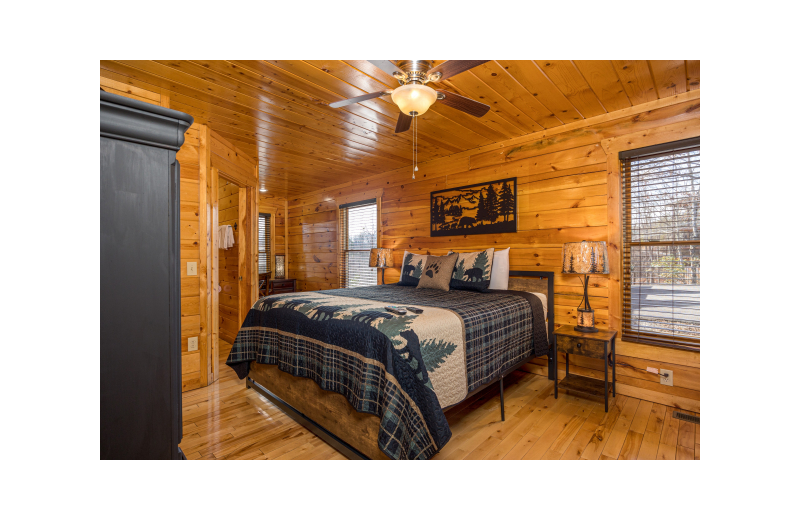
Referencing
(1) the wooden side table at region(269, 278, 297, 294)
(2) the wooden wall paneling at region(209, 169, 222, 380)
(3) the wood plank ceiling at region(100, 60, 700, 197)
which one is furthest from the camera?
(1) the wooden side table at region(269, 278, 297, 294)

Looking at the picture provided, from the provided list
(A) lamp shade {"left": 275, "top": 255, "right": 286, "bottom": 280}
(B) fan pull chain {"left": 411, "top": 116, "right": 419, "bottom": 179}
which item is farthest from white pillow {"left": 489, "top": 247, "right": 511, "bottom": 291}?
(A) lamp shade {"left": 275, "top": 255, "right": 286, "bottom": 280}

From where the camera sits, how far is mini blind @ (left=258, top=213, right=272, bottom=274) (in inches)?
239

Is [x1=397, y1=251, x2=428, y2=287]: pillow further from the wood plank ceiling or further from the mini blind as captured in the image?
the mini blind

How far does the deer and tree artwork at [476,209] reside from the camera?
3357 mm

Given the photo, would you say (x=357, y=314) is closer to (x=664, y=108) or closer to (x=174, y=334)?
(x=174, y=334)

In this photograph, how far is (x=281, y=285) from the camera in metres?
5.71

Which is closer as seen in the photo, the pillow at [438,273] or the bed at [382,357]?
the bed at [382,357]

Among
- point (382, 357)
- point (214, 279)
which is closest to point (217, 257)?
point (214, 279)

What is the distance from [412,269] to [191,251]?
198 cm

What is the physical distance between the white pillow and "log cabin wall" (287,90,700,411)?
0.25 meters

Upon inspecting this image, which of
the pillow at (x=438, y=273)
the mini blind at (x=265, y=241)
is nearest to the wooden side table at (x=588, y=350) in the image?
the pillow at (x=438, y=273)

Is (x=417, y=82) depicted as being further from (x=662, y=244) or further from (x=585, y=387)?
(x=585, y=387)

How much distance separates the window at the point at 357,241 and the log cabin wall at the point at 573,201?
708 mm

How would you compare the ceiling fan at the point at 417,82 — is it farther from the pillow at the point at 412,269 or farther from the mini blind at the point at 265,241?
the mini blind at the point at 265,241
